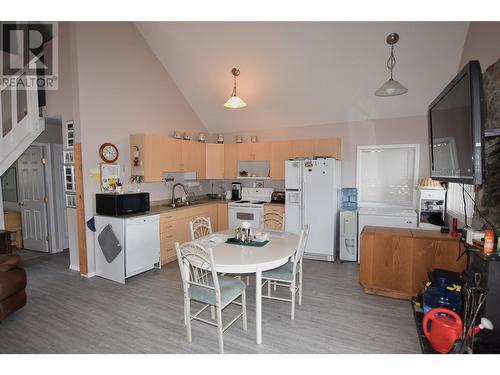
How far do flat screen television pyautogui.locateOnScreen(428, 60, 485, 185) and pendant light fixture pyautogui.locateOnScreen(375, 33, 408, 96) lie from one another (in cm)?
39

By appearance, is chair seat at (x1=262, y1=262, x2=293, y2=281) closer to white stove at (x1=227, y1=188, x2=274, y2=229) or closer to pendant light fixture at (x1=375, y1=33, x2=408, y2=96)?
white stove at (x1=227, y1=188, x2=274, y2=229)

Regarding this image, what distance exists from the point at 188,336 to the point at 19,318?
74.3 inches

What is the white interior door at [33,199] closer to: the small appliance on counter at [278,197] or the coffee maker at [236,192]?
the coffee maker at [236,192]

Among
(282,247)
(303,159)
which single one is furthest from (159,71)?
(282,247)

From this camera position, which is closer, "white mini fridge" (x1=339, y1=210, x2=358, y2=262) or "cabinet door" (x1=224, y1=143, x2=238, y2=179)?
"white mini fridge" (x1=339, y1=210, x2=358, y2=262)

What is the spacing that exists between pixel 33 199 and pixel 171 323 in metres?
4.26

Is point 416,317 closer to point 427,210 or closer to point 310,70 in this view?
point 427,210

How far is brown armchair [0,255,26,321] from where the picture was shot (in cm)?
266

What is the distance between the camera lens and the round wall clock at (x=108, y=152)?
3967 mm

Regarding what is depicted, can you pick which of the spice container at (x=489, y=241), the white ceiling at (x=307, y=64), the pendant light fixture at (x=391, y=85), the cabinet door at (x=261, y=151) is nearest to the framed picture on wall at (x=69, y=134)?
the white ceiling at (x=307, y=64)

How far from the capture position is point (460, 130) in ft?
6.85

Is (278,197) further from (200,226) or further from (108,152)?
(108,152)

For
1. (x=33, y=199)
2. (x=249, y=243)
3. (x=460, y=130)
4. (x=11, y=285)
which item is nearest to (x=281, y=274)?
(x=249, y=243)

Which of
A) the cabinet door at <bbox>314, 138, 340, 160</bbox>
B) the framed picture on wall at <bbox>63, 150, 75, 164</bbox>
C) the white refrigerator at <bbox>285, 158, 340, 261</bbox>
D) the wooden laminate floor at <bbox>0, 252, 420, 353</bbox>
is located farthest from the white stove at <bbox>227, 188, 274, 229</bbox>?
the framed picture on wall at <bbox>63, 150, 75, 164</bbox>
